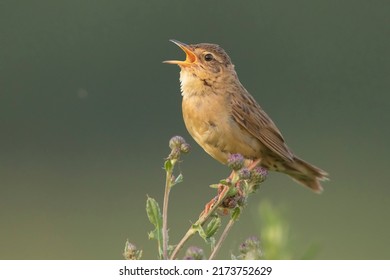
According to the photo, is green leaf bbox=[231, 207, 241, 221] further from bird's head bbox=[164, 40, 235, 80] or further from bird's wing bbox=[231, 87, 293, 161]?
bird's head bbox=[164, 40, 235, 80]

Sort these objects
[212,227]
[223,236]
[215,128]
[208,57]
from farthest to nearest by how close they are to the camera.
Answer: [208,57]
[215,128]
[212,227]
[223,236]

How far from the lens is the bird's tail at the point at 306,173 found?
5332mm

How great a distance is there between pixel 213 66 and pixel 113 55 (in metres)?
9.97

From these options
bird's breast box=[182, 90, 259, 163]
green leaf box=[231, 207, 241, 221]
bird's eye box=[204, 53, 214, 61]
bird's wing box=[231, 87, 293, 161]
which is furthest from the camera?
bird's eye box=[204, 53, 214, 61]

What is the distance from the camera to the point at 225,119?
5.12 meters

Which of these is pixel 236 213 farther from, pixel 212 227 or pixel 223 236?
pixel 223 236

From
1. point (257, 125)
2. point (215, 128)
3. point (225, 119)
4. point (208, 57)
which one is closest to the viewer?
point (215, 128)

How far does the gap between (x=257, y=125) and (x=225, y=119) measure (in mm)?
302

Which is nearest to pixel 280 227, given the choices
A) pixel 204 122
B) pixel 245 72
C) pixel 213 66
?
pixel 204 122

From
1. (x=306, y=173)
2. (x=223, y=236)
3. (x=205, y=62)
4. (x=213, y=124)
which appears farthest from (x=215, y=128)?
(x=223, y=236)

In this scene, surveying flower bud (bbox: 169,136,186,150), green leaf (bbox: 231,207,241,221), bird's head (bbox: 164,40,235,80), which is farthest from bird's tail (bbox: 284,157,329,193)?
green leaf (bbox: 231,207,241,221)

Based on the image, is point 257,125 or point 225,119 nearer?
point 225,119

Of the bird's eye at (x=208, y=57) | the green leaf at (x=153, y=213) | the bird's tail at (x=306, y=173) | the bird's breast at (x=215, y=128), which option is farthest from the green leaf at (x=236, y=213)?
the bird's eye at (x=208, y=57)

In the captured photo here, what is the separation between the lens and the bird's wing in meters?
5.19
